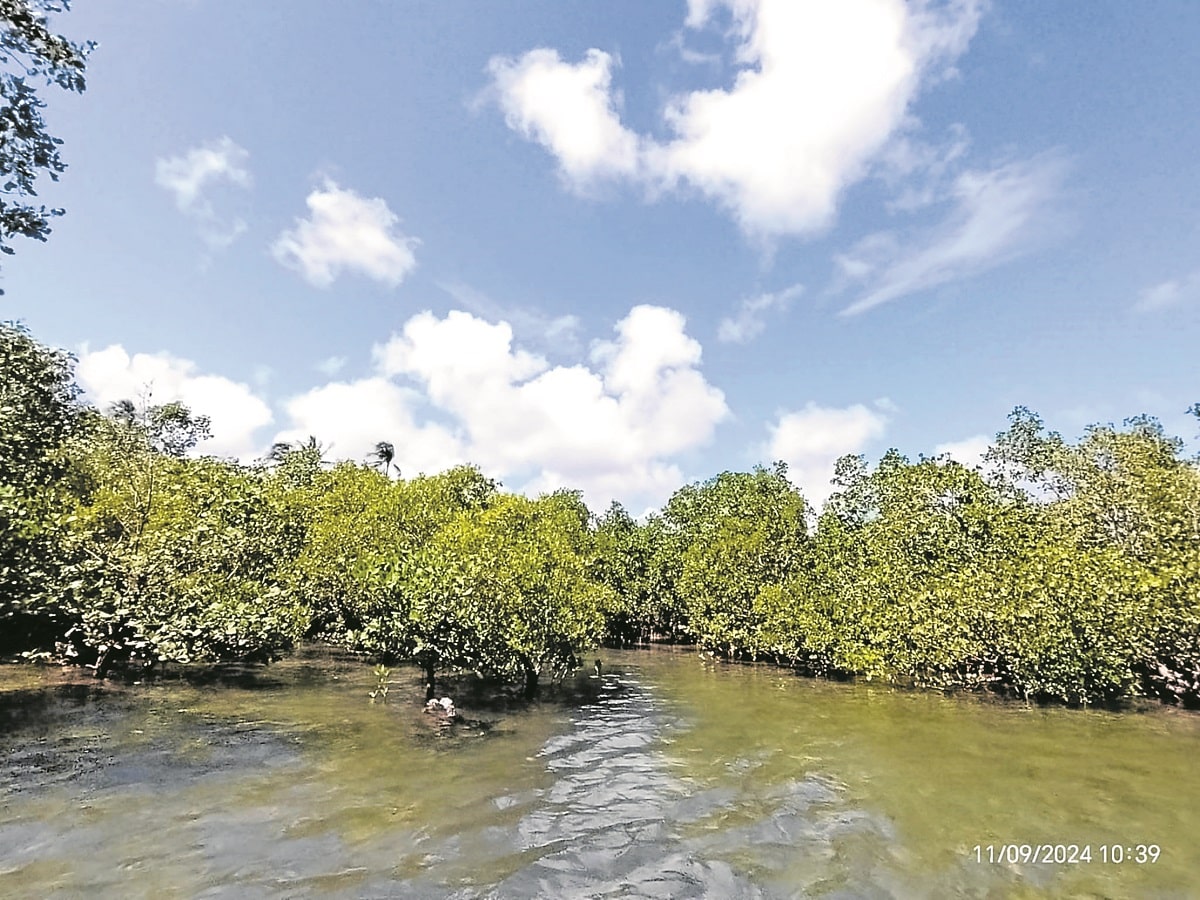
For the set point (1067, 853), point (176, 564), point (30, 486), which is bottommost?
point (1067, 853)

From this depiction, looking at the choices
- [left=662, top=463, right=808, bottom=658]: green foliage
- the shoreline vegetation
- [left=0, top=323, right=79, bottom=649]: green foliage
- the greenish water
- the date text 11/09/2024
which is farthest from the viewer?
[left=662, top=463, right=808, bottom=658]: green foliage

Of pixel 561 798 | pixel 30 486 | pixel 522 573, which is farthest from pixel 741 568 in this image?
pixel 30 486

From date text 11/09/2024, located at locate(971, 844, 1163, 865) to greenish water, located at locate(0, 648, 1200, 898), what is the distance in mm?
140

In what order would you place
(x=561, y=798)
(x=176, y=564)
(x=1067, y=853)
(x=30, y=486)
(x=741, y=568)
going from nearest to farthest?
(x=1067, y=853) → (x=561, y=798) → (x=30, y=486) → (x=176, y=564) → (x=741, y=568)

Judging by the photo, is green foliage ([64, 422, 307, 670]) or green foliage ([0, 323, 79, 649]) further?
green foliage ([64, 422, 307, 670])

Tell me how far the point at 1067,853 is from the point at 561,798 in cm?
925

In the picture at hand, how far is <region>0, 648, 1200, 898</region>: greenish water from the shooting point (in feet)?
36.1

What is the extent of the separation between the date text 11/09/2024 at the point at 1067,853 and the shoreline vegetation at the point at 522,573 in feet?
44.3

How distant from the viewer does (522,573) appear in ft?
75.9

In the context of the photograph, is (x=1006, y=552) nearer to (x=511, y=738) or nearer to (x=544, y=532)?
(x=544, y=532)

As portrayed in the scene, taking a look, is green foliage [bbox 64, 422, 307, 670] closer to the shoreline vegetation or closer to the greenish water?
the shoreline vegetation

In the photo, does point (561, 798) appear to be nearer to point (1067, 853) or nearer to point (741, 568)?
point (1067, 853)

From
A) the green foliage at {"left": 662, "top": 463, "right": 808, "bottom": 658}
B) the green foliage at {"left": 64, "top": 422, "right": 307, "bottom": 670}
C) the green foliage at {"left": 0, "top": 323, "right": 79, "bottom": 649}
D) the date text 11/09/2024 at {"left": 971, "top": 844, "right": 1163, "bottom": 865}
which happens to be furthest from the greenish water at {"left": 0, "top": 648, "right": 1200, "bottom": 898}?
the green foliage at {"left": 662, "top": 463, "right": 808, "bottom": 658}

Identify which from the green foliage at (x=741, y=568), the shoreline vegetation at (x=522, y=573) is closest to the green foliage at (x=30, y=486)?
the shoreline vegetation at (x=522, y=573)
